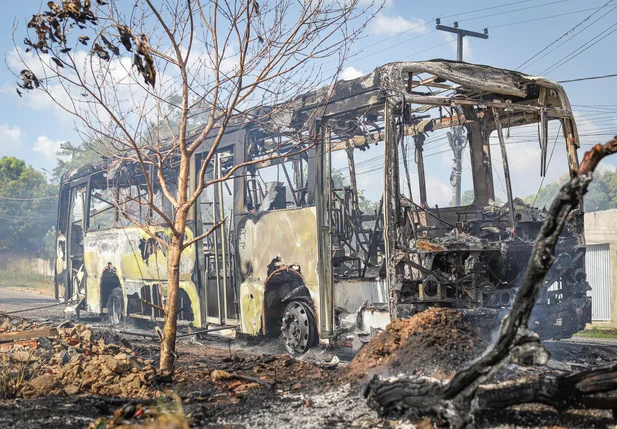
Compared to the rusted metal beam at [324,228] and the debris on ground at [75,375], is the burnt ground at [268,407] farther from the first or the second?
the rusted metal beam at [324,228]

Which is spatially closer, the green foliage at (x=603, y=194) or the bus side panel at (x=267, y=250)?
the bus side panel at (x=267, y=250)

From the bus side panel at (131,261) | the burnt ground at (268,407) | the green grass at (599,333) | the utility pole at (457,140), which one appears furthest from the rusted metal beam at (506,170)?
the utility pole at (457,140)

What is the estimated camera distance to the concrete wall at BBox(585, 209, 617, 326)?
604 inches

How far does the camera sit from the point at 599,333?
12.5 m

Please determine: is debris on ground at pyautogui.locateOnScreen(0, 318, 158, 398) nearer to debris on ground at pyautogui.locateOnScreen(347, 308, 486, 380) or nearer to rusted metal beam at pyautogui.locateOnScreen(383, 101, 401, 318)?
debris on ground at pyautogui.locateOnScreen(347, 308, 486, 380)

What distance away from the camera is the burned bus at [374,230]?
22.2 feet

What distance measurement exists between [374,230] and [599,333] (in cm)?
721

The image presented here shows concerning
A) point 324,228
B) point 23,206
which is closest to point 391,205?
point 324,228

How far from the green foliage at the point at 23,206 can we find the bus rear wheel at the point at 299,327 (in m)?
32.5

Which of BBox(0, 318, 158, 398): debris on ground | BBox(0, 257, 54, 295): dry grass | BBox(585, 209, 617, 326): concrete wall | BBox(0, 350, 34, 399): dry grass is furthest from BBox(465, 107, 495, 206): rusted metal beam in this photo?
BBox(0, 257, 54, 295): dry grass

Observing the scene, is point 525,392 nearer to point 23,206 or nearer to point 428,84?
point 428,84

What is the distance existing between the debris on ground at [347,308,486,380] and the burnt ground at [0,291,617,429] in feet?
0.09

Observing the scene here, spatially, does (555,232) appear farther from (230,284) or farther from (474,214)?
(230,284)

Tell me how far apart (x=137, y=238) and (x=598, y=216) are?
39.4 feet
